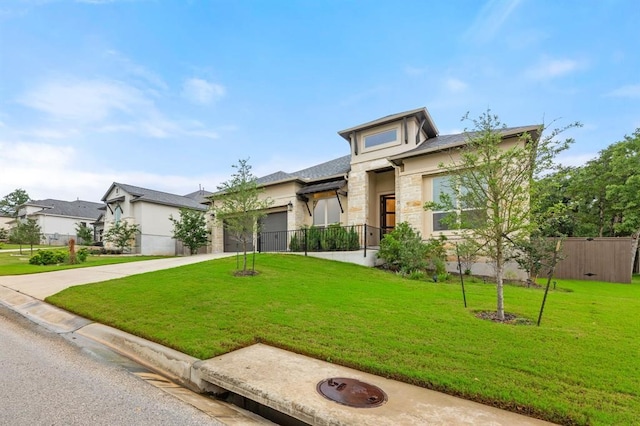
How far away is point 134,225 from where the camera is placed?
2258cm

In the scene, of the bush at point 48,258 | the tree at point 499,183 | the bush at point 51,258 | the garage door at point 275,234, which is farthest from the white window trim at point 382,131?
the bush at point 48,258

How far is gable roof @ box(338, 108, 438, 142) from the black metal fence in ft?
15.4

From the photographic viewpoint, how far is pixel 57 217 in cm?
3391

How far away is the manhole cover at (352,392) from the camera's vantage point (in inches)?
106

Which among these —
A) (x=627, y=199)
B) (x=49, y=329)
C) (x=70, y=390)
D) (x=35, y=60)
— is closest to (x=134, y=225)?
(x=35, y=60)

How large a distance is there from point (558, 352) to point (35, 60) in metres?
17.2

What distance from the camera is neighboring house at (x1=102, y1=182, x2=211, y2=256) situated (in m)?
23.0

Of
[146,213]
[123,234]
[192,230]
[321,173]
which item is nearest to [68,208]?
[146,213]

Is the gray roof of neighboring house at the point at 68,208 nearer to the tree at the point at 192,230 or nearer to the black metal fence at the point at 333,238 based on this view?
the tree at the point at 192,230

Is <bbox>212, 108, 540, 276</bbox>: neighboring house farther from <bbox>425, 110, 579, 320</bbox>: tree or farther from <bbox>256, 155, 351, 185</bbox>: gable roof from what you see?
<bbox>425, 110, 579, 320</bbox>: tree

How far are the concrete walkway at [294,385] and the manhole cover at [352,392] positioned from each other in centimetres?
6

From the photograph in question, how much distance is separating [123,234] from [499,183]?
24.2m

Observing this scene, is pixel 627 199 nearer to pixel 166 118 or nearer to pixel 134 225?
pixel 166 118

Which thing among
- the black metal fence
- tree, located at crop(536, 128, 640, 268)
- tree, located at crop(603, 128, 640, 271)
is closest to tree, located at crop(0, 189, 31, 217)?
the black metal fence
